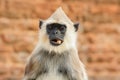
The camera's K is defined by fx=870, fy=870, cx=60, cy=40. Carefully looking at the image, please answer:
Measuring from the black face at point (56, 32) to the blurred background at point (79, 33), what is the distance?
5862mm

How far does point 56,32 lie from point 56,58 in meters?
0.29

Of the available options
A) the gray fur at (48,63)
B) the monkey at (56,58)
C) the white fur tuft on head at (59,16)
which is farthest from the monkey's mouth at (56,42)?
the white fur tuft on head at (59,16)

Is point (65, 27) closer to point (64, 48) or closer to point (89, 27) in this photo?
point (64, 48)

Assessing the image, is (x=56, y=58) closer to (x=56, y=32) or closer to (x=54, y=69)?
(x=54, y=69)

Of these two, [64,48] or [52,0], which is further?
[52,0]

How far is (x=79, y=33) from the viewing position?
16.9m

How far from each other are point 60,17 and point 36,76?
2.32ft

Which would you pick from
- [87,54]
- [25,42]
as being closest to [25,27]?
[25,42]

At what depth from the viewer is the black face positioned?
31.7ft

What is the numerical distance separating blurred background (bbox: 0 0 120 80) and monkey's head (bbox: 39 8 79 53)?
19.1ft

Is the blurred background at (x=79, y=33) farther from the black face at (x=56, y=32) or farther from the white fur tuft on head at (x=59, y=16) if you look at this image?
the white fur tuft on head at (x=59, y=16)

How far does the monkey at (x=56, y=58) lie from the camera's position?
9.63m

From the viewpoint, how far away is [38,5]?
16703 millimetres

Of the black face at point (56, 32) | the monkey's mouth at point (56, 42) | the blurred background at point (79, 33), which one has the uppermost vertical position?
the black face at point (56, 32)
